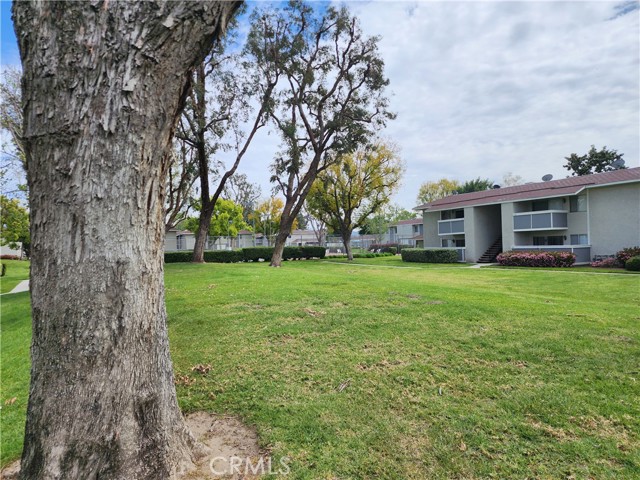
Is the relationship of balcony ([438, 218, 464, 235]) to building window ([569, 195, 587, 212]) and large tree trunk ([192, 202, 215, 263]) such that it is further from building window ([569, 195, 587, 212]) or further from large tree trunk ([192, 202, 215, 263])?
large tree trunk ([192, 202, 215, 263])

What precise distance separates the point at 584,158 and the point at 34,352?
50.7 meters

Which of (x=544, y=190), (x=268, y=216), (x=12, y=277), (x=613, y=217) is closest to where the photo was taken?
(x=613, y=217)

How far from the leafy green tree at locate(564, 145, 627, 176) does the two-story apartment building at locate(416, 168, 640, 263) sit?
19932mm

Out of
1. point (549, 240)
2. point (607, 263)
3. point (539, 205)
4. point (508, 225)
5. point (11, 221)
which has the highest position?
point (539, 205)

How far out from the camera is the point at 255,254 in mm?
27938

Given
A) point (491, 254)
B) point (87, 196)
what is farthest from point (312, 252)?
point (87, 196)

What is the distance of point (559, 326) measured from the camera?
16.5 ft

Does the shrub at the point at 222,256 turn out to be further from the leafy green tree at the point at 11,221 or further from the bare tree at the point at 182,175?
the leafy green tree at the point at 11,221

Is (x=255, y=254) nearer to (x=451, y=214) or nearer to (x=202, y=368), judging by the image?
(x=451, y=214)

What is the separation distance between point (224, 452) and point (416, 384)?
6.24 feet

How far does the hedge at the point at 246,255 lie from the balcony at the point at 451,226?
34.6 ft

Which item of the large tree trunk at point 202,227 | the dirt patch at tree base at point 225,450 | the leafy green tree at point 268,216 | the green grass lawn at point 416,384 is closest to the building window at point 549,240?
the green grass lawn at point 416,384

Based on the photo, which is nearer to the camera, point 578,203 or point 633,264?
point 633,264

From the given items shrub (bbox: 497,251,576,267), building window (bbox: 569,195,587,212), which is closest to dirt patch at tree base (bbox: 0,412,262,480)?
shrub (bbox: 497,251,576,267)
